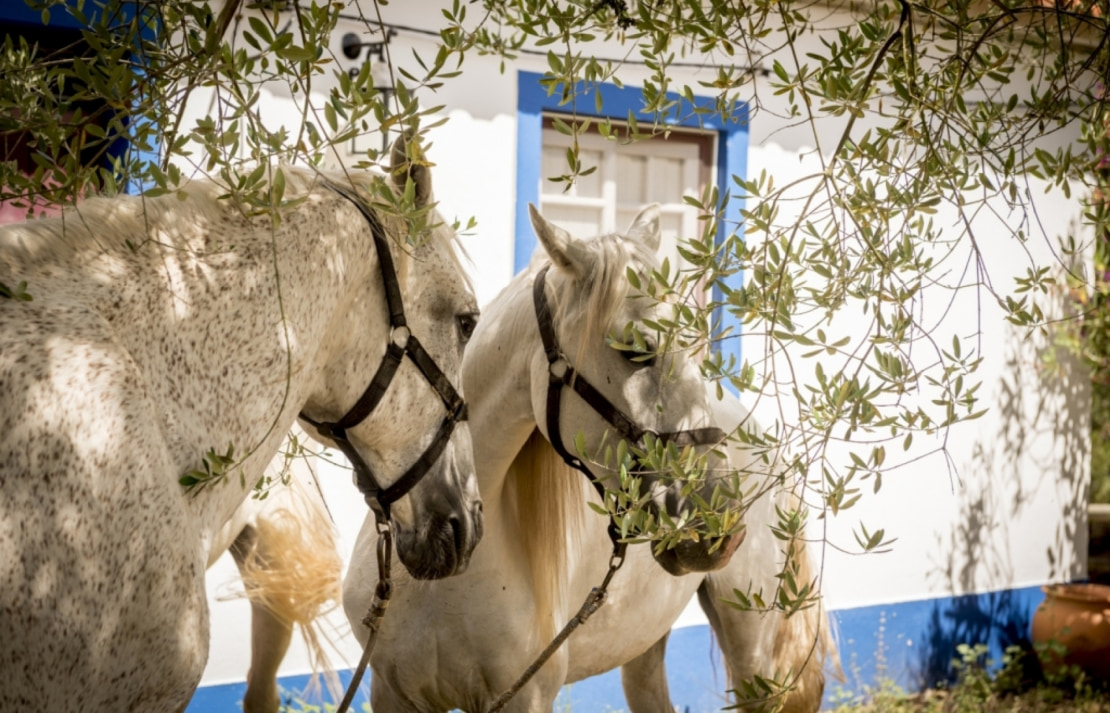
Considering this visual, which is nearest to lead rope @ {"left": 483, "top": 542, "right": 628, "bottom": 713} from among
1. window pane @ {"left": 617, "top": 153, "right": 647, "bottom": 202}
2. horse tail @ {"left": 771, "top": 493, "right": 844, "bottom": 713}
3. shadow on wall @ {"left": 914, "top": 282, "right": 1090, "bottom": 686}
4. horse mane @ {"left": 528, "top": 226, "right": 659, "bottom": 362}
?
horse mane @ {"left": 528, "top": 226, "right": 659, "bottom": 362}

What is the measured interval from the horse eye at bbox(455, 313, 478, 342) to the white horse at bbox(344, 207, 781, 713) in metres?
0.38

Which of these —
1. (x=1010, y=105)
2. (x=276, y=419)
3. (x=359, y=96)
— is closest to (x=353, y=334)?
(x=276, y=419)

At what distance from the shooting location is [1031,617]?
21.1 feet

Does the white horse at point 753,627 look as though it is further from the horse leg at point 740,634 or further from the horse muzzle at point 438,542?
the horse muzzle at point 438,542

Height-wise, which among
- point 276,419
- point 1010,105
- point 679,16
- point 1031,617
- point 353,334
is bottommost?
point 1031,617

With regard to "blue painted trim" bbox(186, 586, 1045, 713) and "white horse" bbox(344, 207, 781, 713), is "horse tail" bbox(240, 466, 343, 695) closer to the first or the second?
"white horse" bbox(344, 207, 781, 713)

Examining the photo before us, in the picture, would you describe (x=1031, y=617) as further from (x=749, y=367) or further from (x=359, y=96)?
(x=359, y=96)

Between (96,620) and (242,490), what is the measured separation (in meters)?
0.37

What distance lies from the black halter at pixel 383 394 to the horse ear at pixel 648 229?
0.96 m

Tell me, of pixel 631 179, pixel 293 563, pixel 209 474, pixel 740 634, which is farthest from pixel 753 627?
pixel 631 179

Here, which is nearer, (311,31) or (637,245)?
(311,31)

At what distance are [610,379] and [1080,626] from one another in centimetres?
462

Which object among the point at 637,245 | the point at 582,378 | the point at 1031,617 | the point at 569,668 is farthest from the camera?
the point at 1031,617

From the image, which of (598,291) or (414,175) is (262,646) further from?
(414,175)
